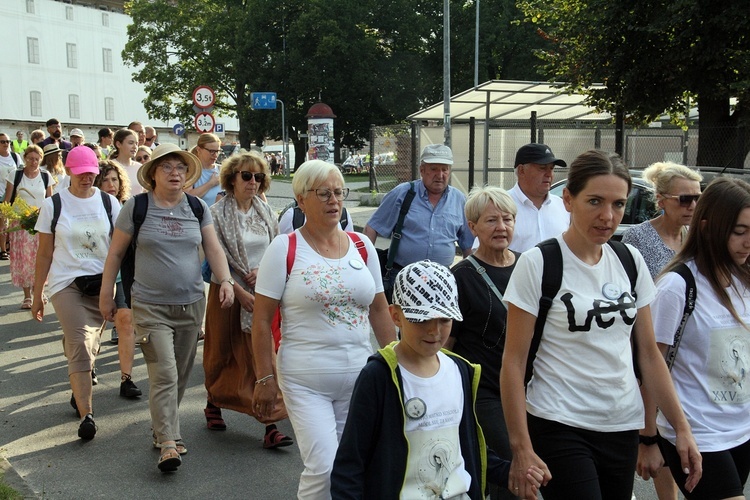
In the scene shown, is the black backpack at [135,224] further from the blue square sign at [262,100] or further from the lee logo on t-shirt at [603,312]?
the blue square sign at [262,100]

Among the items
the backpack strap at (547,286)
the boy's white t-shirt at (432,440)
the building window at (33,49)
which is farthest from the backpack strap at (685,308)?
the building window at (33,49)

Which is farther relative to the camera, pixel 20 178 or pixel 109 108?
pixel 109 108

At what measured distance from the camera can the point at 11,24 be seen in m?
70.3

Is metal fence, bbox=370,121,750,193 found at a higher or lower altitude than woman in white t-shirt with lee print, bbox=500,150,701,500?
higher

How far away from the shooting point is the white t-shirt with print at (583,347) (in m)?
3.08

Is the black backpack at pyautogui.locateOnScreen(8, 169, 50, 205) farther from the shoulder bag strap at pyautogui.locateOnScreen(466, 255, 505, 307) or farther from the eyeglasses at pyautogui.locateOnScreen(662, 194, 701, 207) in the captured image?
the eyeglasses at pyautogui.locateOnScreen(662, 194, 701, 207)

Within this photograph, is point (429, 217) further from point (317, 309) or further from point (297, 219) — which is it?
point (317, 309)

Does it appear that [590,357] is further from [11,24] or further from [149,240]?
[11,24]

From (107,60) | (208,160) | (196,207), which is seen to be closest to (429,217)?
(196,207)

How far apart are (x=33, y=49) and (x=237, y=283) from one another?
7364 cm

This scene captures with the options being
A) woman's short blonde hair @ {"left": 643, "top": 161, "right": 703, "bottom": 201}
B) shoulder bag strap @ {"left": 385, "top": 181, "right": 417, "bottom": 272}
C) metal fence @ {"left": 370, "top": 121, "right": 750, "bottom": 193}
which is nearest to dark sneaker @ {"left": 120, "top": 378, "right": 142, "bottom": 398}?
shoulder bag strap @ {"left": 385, "top": 181, "right": 417, "bottom": 272}

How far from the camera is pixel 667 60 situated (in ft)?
55.5

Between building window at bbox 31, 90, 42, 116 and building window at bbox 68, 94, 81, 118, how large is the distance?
2.63 meters

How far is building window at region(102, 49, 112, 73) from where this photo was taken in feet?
253
